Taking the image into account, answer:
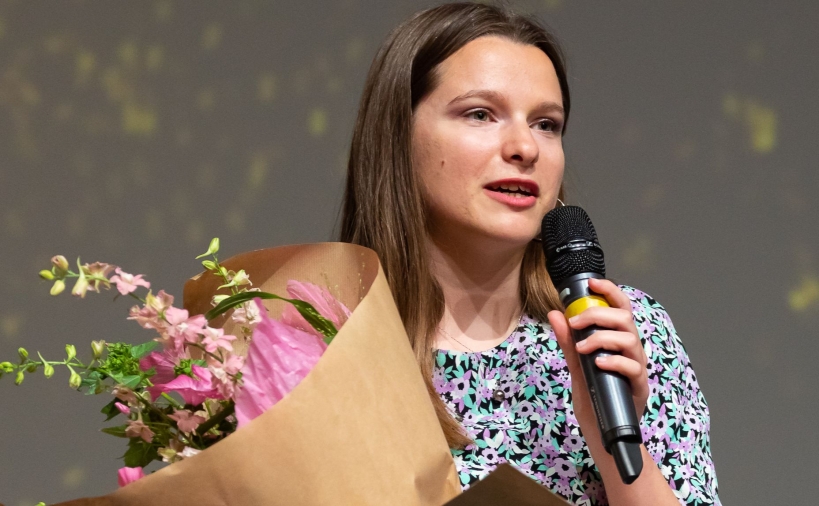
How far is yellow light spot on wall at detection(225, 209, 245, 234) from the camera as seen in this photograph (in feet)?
7.38

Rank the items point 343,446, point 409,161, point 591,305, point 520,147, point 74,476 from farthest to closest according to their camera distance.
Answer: point 74,476 < point 409,161 < point 520,147 < point 591,305 < point 343,446

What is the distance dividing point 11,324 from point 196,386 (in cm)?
142

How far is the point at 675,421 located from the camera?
152 cm

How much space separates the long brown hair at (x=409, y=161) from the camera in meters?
1.60

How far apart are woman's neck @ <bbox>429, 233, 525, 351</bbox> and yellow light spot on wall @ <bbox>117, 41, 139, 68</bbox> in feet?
3.21

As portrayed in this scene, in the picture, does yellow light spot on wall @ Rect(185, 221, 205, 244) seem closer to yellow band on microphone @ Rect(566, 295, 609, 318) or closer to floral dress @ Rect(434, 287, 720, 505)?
floral dress @ Rect(434, 287, 720, 505)

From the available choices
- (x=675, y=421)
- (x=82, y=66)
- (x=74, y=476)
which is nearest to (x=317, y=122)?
(x=82, y=66)

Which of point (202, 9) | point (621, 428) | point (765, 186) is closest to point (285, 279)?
point (621, 428)

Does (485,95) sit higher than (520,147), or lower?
higher

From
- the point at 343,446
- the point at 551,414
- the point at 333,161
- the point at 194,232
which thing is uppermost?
the point at 333,161

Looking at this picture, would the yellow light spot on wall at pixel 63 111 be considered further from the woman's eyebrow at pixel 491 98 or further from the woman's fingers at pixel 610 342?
the woman's fingers at pixel 610 342

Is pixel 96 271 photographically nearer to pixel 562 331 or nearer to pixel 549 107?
pixel 562 331

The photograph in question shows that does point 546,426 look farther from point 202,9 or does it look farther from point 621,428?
point 202,9

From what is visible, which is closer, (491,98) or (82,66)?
(491,98)
